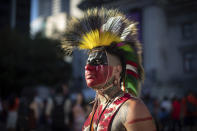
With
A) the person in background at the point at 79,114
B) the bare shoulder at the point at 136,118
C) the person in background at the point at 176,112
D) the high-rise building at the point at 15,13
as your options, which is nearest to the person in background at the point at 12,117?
the person in background at the point at 79,114

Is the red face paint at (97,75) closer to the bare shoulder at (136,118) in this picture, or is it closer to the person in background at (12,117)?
the bare shoulder at (136,118)

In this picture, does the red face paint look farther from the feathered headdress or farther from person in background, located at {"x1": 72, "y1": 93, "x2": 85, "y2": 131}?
person in background, located at {"x1": 72, "y1": 93, "x2": 85, "y2": 131}

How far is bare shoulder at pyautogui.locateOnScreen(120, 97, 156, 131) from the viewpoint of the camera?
6.42 feet

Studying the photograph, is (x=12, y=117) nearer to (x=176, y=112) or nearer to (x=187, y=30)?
(x=176, y=112)

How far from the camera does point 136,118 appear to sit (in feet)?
6.48

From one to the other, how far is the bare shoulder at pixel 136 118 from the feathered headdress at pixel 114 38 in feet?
1.42

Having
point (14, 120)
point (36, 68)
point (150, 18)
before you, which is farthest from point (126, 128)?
point (36, 68)

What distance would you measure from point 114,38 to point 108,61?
0.22m

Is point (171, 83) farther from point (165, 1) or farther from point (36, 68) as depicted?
point (36, 68)

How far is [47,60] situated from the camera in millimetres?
28609

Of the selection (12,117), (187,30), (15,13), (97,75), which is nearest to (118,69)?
(97,75)

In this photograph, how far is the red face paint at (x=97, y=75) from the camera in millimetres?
2326

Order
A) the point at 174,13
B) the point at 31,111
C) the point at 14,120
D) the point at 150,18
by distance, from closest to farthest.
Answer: the point at 31,111 < the point at 14,120 < the point at 150,18 < the point at 174,13

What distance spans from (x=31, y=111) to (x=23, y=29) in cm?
2821
